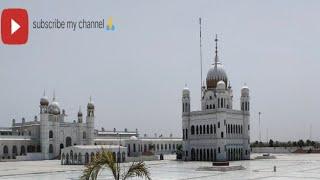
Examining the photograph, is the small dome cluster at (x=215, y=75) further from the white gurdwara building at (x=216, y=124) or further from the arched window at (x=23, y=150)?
the arched window at (x=23, y=150)

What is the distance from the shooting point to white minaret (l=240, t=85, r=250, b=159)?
6712 centimetres

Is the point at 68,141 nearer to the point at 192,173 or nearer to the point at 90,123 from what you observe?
the point at 90,123

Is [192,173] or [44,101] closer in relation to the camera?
[192,173]

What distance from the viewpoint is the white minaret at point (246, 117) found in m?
67.1

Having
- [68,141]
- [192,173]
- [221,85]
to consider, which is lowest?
[192,173]

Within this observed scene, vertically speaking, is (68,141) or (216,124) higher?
(216,124)

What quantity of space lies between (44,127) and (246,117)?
34872 mm

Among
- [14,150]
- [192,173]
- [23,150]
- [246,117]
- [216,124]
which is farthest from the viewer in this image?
[23,150]

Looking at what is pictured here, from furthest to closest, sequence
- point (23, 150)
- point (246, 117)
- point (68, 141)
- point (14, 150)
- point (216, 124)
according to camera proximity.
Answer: point (68, 141)
point (23, 150)
point (14, 150)
point (246, 117)
point (216, 124)

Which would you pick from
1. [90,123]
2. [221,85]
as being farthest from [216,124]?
[90,123]

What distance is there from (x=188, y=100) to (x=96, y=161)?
54.3 metres

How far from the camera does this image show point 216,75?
70.2 m

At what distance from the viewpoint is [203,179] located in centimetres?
3291

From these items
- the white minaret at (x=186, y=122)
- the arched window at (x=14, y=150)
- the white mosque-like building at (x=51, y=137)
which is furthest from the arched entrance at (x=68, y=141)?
the white minaret at (x=186, y=122)
